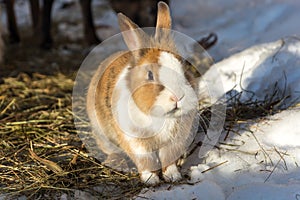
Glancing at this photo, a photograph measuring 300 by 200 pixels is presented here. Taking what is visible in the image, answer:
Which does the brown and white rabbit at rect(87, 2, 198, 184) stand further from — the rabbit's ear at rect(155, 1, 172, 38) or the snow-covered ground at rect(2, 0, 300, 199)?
the snow-covered ground at rect(2, 0, 300, 199)

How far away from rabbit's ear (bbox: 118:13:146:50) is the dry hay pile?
0.65 m

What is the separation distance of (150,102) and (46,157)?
2.80 feet

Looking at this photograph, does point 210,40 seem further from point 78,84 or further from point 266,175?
point 266,175

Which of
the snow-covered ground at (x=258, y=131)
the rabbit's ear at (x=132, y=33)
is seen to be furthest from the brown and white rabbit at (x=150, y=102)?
the snow-covered ground at (x=258, y=131)

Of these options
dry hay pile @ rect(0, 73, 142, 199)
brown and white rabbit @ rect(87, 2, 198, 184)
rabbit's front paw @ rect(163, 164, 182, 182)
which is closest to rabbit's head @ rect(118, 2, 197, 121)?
brown and white rabbit @ rect(87, 2, 198, 184)

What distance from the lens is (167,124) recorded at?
227 centimetres

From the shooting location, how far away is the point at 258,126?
2791 millimetres

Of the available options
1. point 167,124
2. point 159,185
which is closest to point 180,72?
point 167,124

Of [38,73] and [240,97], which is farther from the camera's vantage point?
[38,73]

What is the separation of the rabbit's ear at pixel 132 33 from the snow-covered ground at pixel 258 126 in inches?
26.2

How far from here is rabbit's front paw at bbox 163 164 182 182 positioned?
2.40 metres

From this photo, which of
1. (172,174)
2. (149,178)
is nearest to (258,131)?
(172,174)

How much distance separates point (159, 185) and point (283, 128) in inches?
30.7

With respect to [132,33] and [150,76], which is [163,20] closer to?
[132,33]
